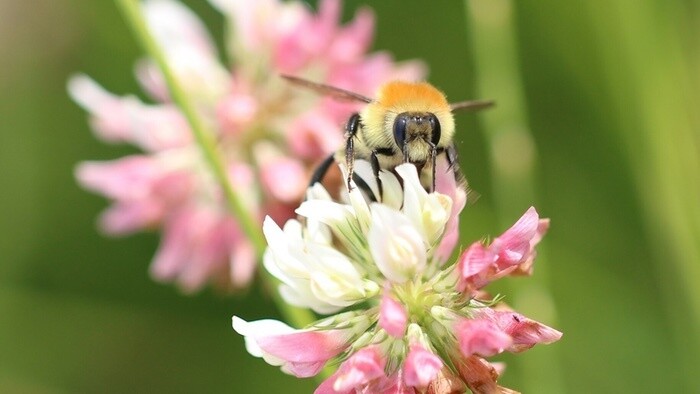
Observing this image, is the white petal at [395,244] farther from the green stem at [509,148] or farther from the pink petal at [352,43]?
the pink petal at [352,43]

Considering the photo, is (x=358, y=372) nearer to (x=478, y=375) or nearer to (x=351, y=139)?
(x=478, y=375)

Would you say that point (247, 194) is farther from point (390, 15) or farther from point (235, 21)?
point (390, 15)

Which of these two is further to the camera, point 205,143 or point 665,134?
point 665,134

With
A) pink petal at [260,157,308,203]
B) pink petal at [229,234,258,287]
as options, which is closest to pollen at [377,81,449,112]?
pink petal at [260,157,308,203]

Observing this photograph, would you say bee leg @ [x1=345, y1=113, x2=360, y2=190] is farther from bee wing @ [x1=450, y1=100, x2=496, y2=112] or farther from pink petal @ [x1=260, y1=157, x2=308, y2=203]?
pink petal @ [x1=260, y1=157, x2=308, y2=203]

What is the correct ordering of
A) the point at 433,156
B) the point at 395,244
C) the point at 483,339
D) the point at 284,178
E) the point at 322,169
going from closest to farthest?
1. the point at 483,339
2. the point at 395,244
3. the point at 433,156
4. the point at 322,169
5. the point at 284,178

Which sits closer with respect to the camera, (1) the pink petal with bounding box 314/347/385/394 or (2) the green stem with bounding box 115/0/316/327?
(1) the pink petal with bounding box 314/347/385/394

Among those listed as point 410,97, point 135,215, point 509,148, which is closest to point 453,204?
point 410,97
